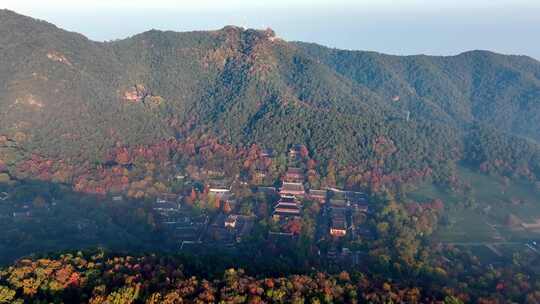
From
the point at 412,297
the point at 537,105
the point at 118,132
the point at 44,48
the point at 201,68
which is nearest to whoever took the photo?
the point at 412,297

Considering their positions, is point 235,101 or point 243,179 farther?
point 235,101

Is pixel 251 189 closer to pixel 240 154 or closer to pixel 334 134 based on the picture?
pixel 240 154

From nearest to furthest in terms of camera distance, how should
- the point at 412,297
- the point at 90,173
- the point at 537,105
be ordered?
the point at 412,297 → the point at 90,173 → the point at 537,105

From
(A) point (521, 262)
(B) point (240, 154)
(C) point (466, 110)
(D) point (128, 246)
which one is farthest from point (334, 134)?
(C) point (466, 110)

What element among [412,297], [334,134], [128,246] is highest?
[334,134]

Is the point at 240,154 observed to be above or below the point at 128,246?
above

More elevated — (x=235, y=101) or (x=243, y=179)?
(x=235, y=101)

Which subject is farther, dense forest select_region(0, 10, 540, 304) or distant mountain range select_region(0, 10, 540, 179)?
distant mountain range select_region(0, 10, 540, 179)

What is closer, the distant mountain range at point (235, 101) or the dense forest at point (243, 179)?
the dense forest at point (243, 179)
